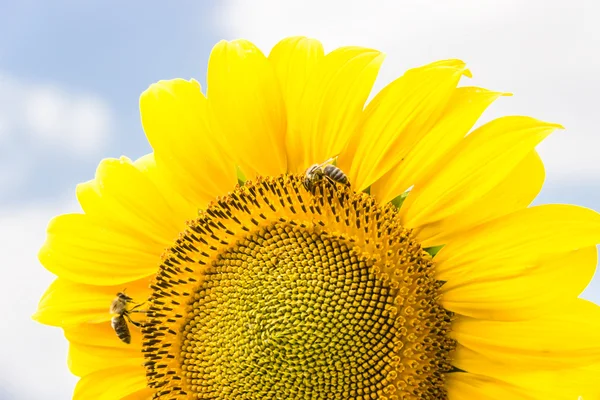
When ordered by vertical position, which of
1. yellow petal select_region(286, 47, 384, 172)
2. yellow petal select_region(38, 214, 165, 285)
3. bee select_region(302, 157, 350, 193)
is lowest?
yellow petal select_region(38, 214, 165, 285)

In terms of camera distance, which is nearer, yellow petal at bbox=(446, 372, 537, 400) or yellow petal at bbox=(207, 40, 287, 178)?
yellow petal at bbox=(446, 372, 537, 400)

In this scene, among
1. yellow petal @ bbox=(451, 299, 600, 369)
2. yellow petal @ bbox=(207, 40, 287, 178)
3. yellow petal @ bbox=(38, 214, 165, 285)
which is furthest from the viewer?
yellow petal @ bbox=(38, 214, 165, 285)

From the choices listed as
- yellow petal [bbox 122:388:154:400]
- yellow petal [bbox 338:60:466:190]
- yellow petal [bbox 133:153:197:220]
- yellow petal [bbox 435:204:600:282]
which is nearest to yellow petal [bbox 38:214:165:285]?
yellow petal [bbox 133:153:197:220]

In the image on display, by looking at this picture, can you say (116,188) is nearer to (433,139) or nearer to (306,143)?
(306,143)

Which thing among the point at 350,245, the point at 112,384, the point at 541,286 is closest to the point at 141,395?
the point at 112,384

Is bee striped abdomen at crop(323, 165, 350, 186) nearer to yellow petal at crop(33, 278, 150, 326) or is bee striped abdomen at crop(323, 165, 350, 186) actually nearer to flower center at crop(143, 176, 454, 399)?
flower center at crop(143, 176, 454, 399)

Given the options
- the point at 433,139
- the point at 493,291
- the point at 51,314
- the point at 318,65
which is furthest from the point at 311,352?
the point at 51,314

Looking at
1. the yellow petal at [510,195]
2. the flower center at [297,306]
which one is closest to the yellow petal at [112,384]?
the flower center at [297,306]
